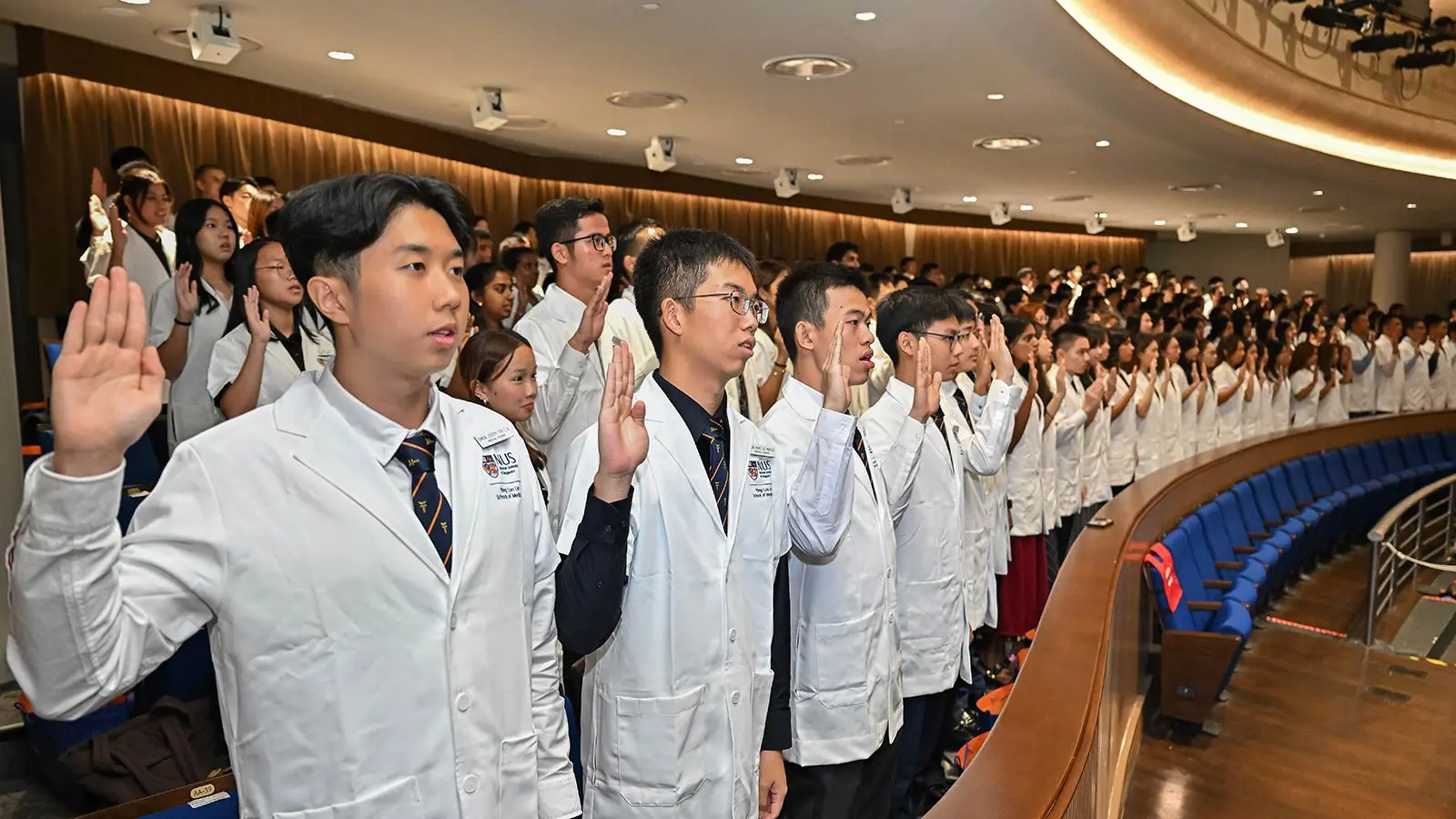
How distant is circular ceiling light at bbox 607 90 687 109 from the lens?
26.6ft

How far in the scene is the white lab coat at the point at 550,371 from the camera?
309 centimetres

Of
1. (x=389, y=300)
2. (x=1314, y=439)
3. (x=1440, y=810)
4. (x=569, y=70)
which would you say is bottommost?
(x=1440, y=810)

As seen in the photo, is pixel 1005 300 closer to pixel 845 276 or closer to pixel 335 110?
pixel 845 276

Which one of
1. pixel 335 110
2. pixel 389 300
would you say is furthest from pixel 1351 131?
pixel 389 300

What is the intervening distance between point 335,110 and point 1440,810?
879cm

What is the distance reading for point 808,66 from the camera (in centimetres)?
716

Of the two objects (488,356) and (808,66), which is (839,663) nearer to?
(488,356)

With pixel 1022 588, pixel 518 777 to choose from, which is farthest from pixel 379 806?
pixel 1022 588

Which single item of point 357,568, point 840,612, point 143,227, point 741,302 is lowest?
point 840,612

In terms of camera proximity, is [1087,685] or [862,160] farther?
[862,160]

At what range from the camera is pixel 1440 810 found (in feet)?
11.3

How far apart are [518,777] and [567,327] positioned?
2041mm

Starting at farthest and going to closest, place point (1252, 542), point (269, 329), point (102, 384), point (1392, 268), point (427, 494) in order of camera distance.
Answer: point (1392, 268)
point (1252, 542)
point (269, 329)
point (427, 494)
point (102, 384)

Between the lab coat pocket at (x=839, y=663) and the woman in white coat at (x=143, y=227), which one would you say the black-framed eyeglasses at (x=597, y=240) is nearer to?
the lab coat pocket at (x=839, y=663)
